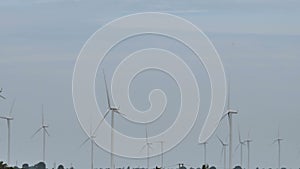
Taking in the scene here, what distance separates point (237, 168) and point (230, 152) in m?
95.6

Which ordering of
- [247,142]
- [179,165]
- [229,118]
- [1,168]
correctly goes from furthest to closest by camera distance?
[247,142], [1,168], [179,165], [229,118]

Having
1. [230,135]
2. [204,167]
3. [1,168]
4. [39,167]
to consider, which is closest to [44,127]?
[1,168]

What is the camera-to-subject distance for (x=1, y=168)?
141 meters

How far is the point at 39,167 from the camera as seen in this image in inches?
7795

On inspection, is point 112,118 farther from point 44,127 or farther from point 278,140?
point 278,140

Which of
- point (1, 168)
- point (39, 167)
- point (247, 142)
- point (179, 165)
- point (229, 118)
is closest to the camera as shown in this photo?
point (229, 118)

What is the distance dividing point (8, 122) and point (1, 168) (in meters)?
9.60

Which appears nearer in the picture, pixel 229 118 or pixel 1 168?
pixel 229 118

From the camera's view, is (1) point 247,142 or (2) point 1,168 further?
(1) point 247,142

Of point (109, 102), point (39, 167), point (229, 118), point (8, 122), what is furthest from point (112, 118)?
point (39, 167)

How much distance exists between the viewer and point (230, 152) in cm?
10400

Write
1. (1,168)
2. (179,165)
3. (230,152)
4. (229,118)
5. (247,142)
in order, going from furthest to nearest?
1. (247,142)
2. (1,168)
3. (179,165)
4. (229,118)
5. (230,152)

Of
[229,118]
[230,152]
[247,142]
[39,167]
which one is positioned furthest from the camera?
[39,167]

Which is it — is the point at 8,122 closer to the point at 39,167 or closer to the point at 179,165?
the point at 179,165
